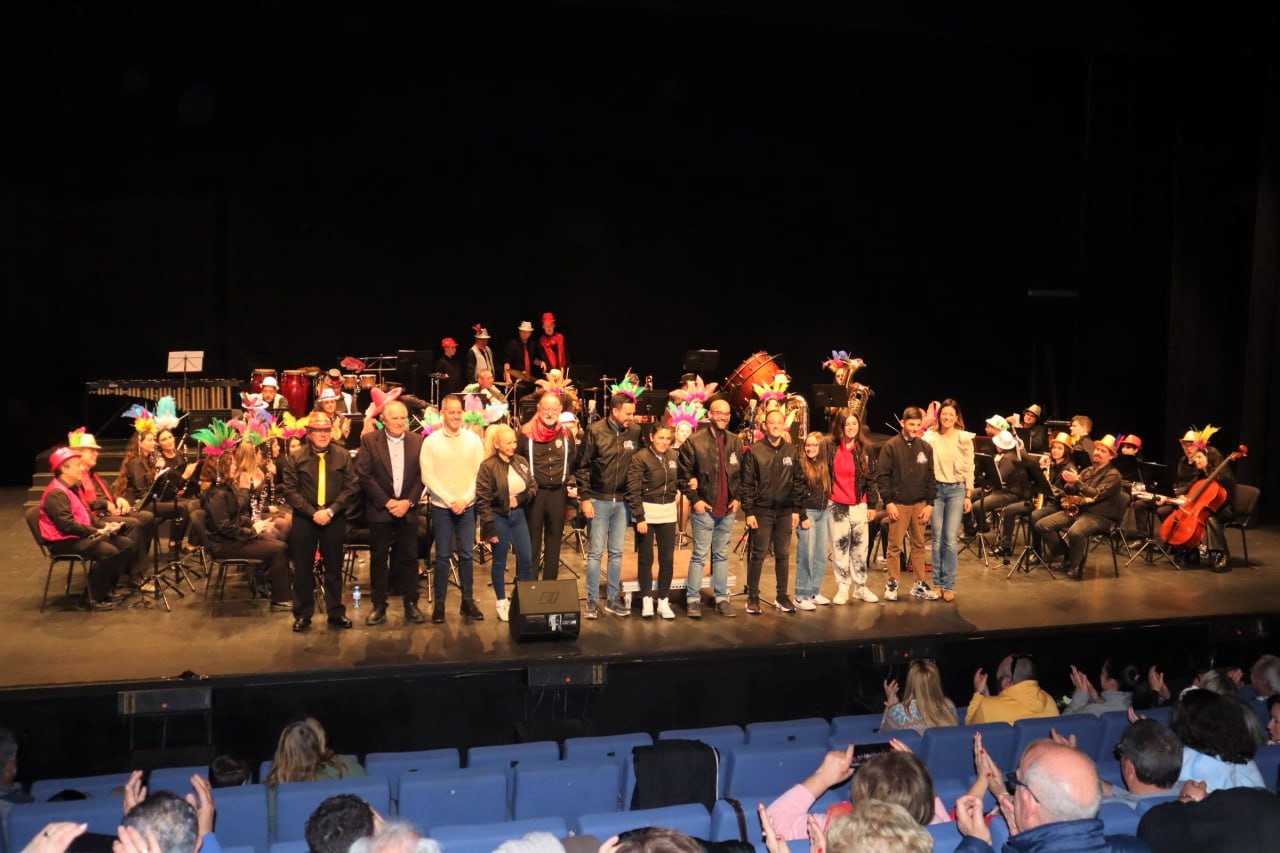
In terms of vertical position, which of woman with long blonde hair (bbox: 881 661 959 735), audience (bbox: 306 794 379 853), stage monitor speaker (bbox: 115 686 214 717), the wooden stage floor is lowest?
stage monitor speaker (bbox: 115 686 214 717)

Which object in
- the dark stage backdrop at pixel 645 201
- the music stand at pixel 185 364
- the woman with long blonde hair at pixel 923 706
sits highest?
the dark stage backdrop at pixel 645 201

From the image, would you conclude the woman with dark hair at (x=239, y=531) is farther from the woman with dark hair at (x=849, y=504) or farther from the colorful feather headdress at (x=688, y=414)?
the woman with dark hair at (x=849, y=504)

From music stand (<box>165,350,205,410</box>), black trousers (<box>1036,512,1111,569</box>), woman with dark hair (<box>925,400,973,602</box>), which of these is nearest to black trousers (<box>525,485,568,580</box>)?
woman with dark hair (<box>925,400,973,602</box>)

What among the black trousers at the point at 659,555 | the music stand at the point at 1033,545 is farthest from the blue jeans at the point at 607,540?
the music stand at the point at 1033,545

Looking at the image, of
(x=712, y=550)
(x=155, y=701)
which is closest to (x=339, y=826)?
(x=155, y=701)

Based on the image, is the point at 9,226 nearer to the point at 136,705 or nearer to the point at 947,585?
the point at 136,705

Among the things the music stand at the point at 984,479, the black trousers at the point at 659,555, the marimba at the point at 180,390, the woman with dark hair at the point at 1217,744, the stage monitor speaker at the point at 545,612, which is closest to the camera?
the woman with dark hair at the point at 1217,744

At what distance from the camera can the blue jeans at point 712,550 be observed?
33.0ft

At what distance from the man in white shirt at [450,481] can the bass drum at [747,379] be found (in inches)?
275

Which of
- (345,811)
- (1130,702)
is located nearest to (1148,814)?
(345,811)

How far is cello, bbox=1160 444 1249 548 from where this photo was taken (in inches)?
479

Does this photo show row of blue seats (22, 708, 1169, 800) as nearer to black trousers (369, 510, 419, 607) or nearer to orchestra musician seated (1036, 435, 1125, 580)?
black trousers (369, 510, 419, 607)

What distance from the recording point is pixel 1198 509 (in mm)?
12211

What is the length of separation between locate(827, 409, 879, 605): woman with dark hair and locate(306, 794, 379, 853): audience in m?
6.82
